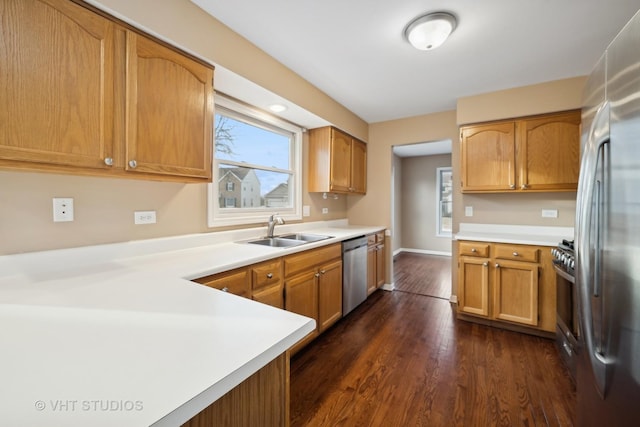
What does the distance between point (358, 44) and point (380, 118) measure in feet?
5.85

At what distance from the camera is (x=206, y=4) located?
1.65m

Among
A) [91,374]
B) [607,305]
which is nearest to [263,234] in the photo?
[91,374]

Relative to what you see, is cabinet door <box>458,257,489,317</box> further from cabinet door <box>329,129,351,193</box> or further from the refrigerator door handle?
the refrigerator door handle

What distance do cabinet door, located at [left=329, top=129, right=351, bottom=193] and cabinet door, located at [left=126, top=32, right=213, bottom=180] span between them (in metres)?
1.69

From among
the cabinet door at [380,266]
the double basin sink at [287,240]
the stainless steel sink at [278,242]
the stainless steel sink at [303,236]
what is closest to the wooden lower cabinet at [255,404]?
the double basin sink at [287,240]

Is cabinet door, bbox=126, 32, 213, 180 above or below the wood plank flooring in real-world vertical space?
above

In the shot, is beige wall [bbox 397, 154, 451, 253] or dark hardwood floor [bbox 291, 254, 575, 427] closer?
dark hardwood floor [bbox 291, 254, 575, 427]

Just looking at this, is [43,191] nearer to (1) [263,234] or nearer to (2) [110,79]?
(2) [110,79]

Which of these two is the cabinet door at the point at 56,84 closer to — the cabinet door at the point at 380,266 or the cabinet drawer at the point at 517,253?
the cabinet door at the point at 380,266

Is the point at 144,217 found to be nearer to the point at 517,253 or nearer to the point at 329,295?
the point at 329,295

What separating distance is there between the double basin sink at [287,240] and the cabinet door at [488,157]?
183cm

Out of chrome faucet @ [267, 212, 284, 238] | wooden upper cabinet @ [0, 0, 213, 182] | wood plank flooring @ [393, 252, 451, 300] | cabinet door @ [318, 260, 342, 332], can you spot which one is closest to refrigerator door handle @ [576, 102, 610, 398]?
cabinet door @ [318, 260, 342, 332]

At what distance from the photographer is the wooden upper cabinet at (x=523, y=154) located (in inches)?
103

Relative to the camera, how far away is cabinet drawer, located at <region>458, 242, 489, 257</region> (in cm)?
267
